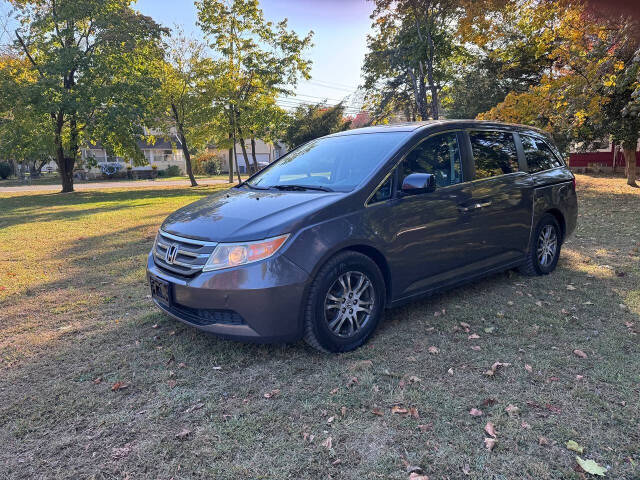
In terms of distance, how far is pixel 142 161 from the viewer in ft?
73.6

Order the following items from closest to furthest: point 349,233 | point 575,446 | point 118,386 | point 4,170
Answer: point 575,446, point 118,386, point 349,233, point 4,170

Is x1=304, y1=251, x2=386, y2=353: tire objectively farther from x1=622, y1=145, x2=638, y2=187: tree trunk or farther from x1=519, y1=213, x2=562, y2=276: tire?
x1=622, y1=145, x2=638, y2=187: tree trunk

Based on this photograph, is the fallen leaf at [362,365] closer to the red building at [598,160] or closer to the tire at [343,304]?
the tire at [343,304]

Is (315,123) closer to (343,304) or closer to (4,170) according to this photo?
(4,170)

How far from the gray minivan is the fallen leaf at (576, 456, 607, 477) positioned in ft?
5.40

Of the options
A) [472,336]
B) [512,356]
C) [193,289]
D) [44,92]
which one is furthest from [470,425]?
[44,92]

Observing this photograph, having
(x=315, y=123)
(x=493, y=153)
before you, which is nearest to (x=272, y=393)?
(x=493, y=153)

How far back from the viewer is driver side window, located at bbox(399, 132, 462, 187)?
12.4 ft

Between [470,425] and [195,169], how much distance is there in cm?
4739

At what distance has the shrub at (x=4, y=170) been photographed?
124ft

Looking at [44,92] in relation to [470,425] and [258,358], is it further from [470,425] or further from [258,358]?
[470,425]

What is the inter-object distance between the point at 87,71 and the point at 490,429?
21780mm

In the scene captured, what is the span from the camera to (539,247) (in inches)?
203

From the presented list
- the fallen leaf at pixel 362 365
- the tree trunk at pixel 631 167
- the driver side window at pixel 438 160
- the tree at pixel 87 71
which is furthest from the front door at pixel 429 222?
the tree at pixel 87 71
